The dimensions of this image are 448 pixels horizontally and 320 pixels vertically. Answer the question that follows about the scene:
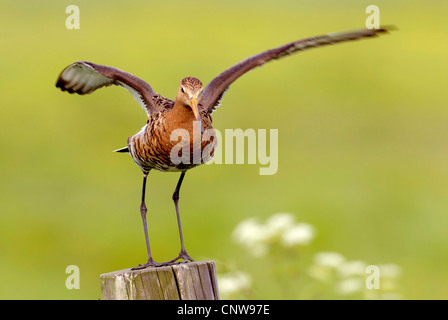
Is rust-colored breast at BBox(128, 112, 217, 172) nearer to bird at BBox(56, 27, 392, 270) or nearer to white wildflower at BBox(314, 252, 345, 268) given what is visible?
bird at BBox(56, 27, 392, 270)

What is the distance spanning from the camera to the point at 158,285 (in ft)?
20.9

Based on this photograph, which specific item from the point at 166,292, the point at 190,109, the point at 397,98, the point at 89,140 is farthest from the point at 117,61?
the point at 166,292

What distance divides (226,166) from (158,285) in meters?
15.4

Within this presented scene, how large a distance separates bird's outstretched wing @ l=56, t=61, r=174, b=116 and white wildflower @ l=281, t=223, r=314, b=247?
1918mm

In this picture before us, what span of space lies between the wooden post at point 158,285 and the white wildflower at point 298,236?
98.8 inches

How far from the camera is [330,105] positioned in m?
26.6

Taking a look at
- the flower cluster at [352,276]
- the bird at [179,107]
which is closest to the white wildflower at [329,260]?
the flower cluster at [352,276]

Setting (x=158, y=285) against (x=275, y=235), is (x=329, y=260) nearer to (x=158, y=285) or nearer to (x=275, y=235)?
(x=275, y=235)

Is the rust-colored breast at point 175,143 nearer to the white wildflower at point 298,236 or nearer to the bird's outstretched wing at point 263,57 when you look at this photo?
the bird's outstretched wing at point 263,57

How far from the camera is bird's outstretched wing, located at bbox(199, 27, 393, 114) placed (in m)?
7.48

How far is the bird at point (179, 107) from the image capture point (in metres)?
7.68

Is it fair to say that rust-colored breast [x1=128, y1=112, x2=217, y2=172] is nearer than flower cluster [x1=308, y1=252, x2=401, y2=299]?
Yes

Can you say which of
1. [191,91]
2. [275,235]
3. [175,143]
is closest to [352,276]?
[275,235]

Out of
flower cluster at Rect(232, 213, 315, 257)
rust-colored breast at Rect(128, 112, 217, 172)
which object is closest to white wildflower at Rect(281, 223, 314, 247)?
flower cluster at Rect(232, 213, 315, 257)
